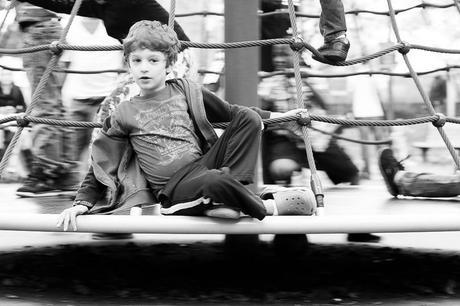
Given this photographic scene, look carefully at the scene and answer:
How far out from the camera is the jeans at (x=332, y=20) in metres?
3.98

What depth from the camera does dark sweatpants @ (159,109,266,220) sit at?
9.45ft

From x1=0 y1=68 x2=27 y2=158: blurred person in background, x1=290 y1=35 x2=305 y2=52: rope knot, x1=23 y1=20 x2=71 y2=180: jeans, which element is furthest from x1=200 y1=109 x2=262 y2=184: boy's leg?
x1=0 y1=68 x2=27 y2=158: blurred person in background

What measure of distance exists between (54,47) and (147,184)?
0.91m

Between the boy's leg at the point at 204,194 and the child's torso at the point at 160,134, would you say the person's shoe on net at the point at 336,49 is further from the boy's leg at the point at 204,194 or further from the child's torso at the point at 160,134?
the boy's leg at the point at 204,194

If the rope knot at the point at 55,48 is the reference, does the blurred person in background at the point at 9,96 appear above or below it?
above

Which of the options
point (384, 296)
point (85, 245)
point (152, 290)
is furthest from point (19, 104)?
point (384, 296)

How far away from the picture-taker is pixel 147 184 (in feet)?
10.4

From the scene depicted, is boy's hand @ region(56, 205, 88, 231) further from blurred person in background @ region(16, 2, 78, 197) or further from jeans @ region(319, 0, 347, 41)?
jeans @ region(319, 0, 347, 41)

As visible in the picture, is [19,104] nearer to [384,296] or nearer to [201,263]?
[201,263]

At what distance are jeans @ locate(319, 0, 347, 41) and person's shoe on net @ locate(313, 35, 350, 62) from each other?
25 mm

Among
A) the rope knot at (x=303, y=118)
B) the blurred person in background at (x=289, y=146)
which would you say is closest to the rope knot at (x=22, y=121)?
the rope knot at (x=303, y=118)

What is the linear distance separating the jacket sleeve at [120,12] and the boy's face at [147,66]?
4.71 feet

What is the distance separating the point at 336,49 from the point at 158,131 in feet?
3.61

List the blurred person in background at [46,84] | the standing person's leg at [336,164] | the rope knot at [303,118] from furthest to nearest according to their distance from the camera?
the standing person's leg at [336,164]
the blurred person in background at [46,84]
the rope knot at [303,118]
